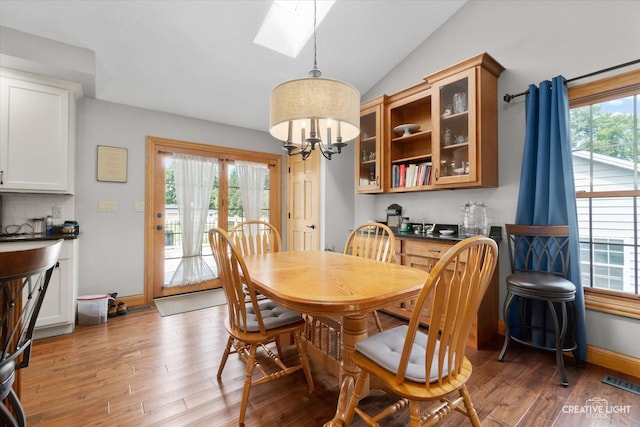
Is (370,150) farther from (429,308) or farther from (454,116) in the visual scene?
(429,308)

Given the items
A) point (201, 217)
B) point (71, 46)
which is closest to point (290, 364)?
point (201, 217)

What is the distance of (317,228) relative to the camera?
383cm

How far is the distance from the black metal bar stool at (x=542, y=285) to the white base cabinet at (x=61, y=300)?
11.8ft

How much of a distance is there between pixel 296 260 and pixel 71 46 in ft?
8.67

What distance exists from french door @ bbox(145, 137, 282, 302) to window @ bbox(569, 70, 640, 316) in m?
3.69

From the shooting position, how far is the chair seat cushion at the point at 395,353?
1.04 meters

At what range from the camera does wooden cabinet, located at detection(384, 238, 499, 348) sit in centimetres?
227

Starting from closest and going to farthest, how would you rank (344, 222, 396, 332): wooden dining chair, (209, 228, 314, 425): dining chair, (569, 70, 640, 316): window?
(209, 228, 314, 425): dining chair → (569, 70, 640, 316): window → (344, 222, 396, 332): wooden dining chair

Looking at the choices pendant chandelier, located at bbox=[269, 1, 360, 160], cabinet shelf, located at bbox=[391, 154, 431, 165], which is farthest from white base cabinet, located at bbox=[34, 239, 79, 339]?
cabinet shelf, located at bbox=[391, 154, 431, 165]

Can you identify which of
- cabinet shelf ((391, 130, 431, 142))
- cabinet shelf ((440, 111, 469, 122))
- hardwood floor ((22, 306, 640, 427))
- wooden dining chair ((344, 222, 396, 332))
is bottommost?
hardwood floor ((22, 306, 640, 427))

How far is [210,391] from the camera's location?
1.69 metres

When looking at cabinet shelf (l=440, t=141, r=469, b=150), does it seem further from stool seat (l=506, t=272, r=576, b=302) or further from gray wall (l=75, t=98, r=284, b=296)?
gray wall (l=75, t=98, r=284, b=296)

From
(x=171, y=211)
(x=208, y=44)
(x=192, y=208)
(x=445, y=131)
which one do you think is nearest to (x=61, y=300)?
(x=171, y=211)

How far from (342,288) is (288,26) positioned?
2.79 meters
